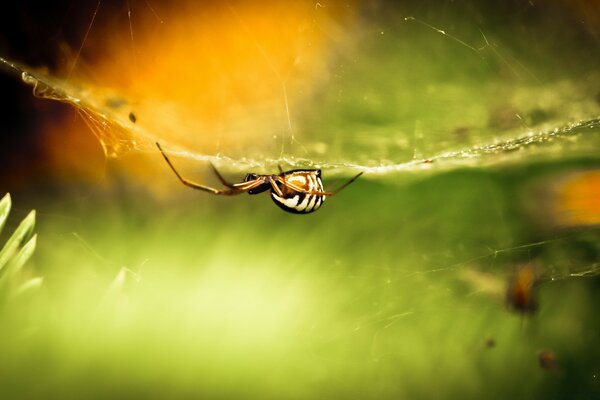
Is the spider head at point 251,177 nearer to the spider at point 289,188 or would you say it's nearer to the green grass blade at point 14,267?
the spider at point 289,188

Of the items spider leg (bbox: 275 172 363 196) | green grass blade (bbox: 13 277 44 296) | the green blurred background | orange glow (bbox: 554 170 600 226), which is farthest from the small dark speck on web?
green grass blade (bbox: 13 277 44 296)

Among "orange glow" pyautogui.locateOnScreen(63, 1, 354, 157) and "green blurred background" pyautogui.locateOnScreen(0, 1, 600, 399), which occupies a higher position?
"orange glow" pyautogui.locateOnScreen(63, 1, 354, 157)

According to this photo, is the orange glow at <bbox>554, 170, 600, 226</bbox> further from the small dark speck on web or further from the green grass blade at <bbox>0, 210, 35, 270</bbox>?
the green grass blade at <bbox>0, 210, 35, 270</bbox>

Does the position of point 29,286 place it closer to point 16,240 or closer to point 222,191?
point 16,240

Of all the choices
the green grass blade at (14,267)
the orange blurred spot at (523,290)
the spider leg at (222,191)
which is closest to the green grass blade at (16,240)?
the green grass blade at (14,267)

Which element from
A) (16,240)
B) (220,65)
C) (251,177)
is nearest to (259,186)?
(251,177)

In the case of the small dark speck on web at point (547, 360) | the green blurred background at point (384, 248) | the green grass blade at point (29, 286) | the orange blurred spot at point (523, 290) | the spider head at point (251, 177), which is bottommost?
the small dark speck on web at point (547, 360)

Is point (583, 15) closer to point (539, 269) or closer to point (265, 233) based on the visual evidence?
point (539, 269)
